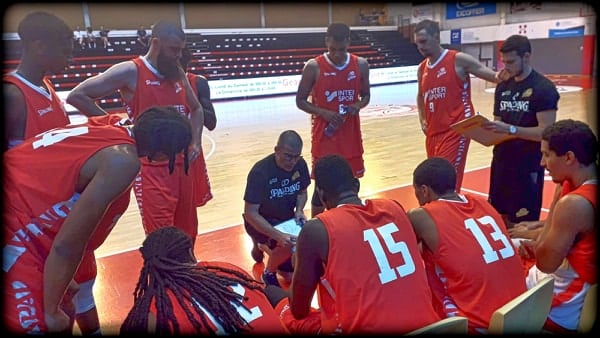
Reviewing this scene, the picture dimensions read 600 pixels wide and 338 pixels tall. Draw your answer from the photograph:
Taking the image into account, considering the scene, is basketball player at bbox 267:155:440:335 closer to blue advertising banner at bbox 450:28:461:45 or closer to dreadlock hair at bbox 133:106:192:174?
dreadlock hair at bbox 133:106:192:174

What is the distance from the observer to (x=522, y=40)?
320cm

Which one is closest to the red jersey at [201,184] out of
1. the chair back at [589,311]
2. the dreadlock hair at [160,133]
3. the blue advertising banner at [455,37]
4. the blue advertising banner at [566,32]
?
the dreadlock hair at [160,133]

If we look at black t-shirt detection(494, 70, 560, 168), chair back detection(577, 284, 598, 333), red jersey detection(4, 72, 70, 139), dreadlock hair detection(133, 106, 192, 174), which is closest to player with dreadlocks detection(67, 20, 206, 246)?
red jersey detection(4, 72, 70, 139)

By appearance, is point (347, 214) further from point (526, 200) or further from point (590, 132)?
point (526, 200)

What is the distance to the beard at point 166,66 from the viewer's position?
9.74 ft

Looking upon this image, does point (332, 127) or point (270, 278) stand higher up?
point (332, 127)

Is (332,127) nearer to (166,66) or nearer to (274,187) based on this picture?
(274,187)

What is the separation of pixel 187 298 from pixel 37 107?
4.35 feet

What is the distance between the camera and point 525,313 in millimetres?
1449

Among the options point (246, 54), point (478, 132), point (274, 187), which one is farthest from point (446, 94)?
point (246, 54)

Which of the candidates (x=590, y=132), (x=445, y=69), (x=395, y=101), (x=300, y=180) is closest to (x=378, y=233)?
(x=590, y=132)

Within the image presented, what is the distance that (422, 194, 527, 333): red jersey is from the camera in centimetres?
183

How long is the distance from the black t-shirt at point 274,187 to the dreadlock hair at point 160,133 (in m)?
1.37

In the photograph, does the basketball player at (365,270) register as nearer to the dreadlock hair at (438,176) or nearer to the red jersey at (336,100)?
the dreadlock hair at (438,176)
